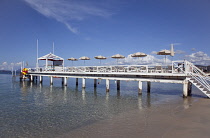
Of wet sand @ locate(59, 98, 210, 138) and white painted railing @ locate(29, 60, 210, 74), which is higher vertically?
→ white painted railing @ locate(29, 60, 210, 74)

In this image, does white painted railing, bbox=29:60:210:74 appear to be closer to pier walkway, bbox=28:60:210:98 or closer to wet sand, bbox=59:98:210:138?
pier walkway, bbox=28:60:210:98

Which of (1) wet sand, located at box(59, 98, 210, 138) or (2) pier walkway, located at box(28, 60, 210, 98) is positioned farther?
(2) pier walkway, located at box(28, 60, 210, 98)

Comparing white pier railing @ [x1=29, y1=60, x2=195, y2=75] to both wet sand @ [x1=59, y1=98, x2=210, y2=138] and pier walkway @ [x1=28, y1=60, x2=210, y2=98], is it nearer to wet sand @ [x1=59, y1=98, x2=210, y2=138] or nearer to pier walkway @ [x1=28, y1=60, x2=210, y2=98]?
pier walkway @ [x1=28, y1=60, x2=210, y2=98]

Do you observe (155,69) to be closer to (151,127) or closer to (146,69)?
(146,69)

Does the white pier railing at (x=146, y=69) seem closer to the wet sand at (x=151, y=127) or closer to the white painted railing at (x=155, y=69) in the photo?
the white painted railing at (x=155, y=69)

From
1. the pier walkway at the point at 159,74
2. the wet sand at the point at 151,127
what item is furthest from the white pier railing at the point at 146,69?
the wet sand at the point at 151,127

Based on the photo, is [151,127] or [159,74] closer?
[151,127]

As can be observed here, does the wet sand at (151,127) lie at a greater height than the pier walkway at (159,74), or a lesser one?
lesser

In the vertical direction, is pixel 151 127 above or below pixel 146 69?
below

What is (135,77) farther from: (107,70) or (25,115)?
(25,115)

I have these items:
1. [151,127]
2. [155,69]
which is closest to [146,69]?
[155,69]

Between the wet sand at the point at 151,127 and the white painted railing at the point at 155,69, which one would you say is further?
the white painted railing at the point at 155,69

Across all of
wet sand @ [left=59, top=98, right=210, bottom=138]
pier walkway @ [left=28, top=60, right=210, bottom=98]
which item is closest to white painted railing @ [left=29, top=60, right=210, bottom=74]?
pier walkway @ [left=28, top=60, right=210, bottom=98]

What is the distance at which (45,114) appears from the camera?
12500mm
